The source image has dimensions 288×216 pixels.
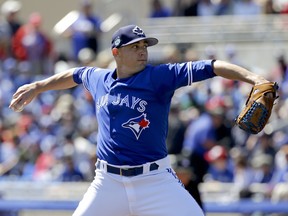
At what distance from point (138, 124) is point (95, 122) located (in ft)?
22.5

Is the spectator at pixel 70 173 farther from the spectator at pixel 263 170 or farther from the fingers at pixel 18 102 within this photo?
the fingers at pixel 18 102

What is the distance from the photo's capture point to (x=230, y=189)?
450 inches

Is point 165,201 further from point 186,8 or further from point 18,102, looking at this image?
point 186,8

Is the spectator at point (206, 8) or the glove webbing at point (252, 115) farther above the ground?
the glove webbing at point (252, 115)

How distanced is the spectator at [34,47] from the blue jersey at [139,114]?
9892 millimetres

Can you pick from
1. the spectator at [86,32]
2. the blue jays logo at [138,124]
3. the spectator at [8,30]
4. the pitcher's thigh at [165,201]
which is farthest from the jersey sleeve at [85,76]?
the spectator at [8,30]

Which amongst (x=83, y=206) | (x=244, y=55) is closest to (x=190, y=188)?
(x=83, y=206)

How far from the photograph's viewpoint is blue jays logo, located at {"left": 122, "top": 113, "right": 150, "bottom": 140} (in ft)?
22.1

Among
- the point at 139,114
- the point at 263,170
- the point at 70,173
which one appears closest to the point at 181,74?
the point at 139,114

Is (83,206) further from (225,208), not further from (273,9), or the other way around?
(273,9)

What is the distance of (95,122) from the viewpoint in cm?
1359

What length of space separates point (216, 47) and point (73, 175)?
13.9 ft

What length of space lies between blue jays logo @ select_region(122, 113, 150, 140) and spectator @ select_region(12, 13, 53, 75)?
32.9ft

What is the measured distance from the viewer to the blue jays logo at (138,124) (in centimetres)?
674
